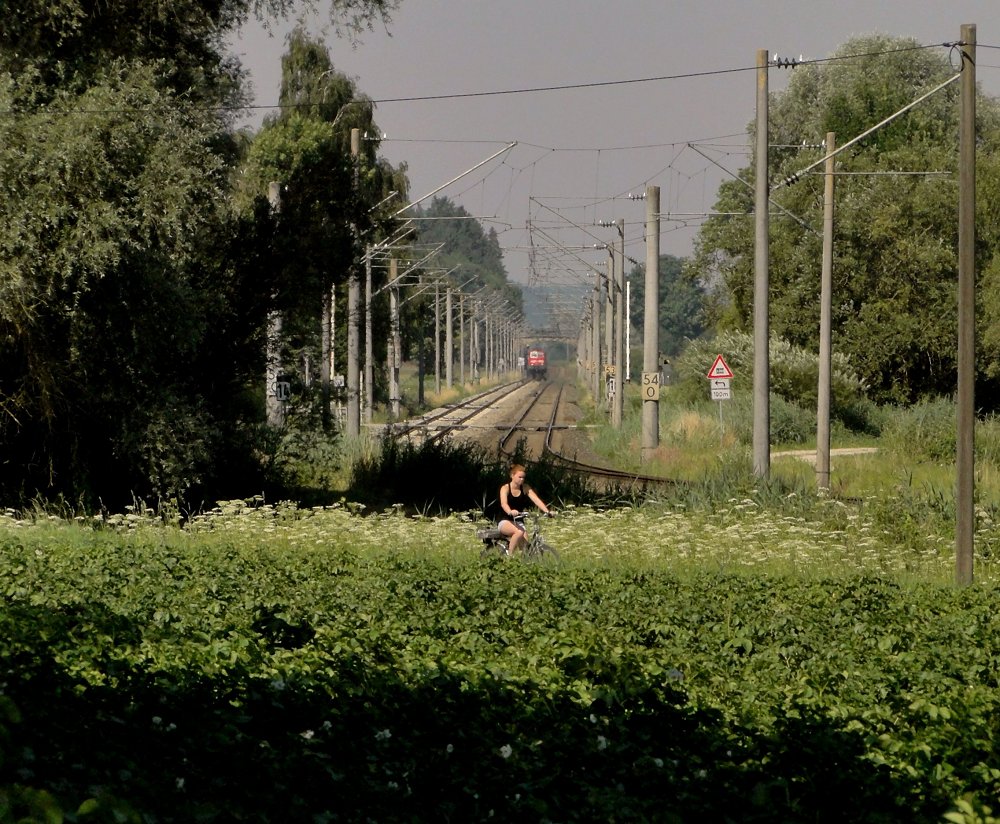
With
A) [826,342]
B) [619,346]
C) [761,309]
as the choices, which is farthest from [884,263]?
[761,309]

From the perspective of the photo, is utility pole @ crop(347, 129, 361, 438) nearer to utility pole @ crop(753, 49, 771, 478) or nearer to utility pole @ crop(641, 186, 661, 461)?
utility pole @ crop(641, 186, 661, 461)

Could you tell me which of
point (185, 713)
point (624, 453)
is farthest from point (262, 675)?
point (624, 453)

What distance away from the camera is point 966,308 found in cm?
1712

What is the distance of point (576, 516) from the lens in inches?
933

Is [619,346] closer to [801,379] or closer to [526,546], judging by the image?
[801,379]

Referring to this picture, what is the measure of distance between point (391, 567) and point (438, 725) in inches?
297

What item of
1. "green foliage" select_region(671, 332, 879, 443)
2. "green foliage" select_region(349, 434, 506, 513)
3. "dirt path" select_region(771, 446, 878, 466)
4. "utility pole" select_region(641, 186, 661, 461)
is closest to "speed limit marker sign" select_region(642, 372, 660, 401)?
"utility pole" select_region(641, 186, 661, 461)

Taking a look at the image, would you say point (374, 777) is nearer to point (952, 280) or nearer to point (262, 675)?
point (262, 675)

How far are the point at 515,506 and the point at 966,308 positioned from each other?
5.78m

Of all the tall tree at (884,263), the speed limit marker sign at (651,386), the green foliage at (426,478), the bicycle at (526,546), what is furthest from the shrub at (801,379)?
the bicycle at (526,546)

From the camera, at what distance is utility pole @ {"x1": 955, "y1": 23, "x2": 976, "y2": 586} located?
17.1 m

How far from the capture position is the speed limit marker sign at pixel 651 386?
1507 inches

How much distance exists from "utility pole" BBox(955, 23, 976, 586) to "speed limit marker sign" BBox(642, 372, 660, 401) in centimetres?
2075

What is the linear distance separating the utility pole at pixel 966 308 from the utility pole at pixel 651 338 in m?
20.7
